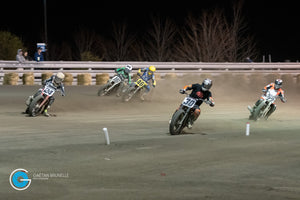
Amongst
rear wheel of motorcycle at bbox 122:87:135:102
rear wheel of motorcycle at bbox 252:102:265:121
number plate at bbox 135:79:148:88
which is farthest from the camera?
rear wheel of motorcycle at bbox 122:87:135:102

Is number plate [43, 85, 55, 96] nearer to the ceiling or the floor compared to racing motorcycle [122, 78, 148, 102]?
nearer to the ceiling

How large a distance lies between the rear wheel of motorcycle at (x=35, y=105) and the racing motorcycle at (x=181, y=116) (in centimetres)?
530

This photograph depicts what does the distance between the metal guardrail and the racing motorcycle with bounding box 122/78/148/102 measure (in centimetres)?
1110

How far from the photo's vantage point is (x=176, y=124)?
14.5 metres

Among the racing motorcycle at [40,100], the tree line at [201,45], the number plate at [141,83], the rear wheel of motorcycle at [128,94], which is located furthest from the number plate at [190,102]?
the tree line at [201,45]

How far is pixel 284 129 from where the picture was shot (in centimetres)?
1644

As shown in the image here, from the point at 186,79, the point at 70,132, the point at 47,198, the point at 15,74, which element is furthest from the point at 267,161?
the point at 15,74

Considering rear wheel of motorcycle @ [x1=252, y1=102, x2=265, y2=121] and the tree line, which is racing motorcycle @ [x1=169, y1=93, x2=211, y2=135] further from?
the tree line

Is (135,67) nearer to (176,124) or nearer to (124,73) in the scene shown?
(124,73)

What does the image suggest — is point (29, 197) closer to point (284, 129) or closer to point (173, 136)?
point (173, 136)

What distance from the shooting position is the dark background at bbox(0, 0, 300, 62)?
8138cm

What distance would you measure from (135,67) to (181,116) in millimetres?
22566

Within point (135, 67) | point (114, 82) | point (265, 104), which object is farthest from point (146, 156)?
point (135, 67)

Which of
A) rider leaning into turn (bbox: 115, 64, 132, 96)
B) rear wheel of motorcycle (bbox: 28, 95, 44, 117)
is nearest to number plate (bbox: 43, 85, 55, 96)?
rear wheel of motorcycle (bbox: 28, 95, 44, 117)
